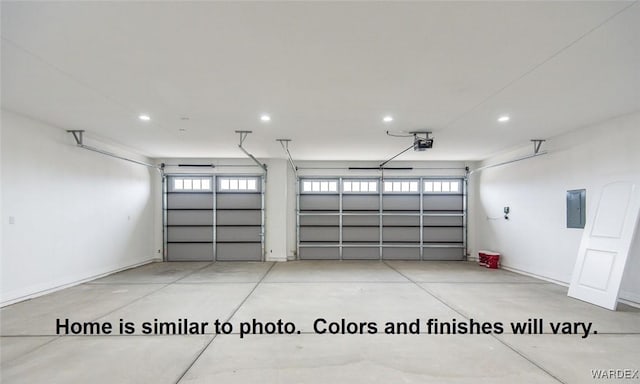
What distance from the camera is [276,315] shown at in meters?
4.23

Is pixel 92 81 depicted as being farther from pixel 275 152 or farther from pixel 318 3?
pixel 275 152

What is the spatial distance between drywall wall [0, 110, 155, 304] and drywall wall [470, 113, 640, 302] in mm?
9162

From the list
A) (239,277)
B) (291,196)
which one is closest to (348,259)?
(291,196)

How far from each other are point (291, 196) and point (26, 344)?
6.71 m

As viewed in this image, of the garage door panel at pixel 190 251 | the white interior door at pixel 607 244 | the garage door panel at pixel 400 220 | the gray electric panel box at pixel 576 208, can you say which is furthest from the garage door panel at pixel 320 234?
the white interior door at pixel 607 244

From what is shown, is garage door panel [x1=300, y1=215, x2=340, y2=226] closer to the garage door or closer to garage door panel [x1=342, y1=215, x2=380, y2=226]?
the garage door

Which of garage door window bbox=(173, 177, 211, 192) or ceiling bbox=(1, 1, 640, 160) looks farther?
garage door window bbox=(173, 177, 211, 192)

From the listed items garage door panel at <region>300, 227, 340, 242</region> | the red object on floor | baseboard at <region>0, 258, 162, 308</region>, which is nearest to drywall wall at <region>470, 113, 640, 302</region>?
the red object on floor

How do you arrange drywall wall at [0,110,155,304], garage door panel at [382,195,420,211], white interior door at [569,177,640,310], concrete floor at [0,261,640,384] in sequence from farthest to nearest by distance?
A: garage door panel at [382,195,420,211] < drywall wall at [0,110,155,304] < white interior door at [569,177,640,310] < concrete floor at [0,261,640,384]

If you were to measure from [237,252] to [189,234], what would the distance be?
145 centimetres

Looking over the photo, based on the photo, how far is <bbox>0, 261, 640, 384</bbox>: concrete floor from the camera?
2.78 m

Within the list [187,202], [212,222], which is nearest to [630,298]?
[212,222]

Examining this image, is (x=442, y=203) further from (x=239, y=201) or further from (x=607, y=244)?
(x=239, y=201)

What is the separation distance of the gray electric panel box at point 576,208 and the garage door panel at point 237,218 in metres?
7.11
